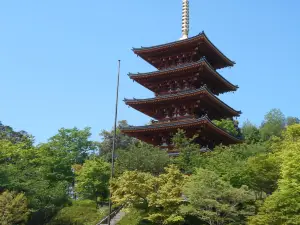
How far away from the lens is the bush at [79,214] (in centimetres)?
3381

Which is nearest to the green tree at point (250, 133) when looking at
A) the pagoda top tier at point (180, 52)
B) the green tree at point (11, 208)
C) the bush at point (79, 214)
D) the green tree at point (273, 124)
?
the green tree at point (273, 124)

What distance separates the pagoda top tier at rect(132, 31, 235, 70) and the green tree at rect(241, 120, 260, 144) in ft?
34.6

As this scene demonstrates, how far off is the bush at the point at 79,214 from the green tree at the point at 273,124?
100 feet

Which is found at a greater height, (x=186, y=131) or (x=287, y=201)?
(x=186, y=131)

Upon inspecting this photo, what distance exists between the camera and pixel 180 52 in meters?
40.3

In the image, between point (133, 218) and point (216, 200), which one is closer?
point (216, 200)

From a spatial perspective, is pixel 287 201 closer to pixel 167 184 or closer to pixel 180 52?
pixel 167 184

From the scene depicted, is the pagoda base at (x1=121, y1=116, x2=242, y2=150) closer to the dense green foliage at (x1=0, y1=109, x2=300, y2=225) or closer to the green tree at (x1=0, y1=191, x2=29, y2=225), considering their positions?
the dense green foliage at (x1=0, y1=109, x2=300, y2=225)

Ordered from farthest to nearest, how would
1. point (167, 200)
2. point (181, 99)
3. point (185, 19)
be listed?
point (185, 19), point (181, 99), point (167, 200)

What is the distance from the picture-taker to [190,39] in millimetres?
38312

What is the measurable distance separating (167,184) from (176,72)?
1624 cm

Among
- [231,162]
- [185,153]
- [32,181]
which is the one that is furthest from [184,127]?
[32,181]

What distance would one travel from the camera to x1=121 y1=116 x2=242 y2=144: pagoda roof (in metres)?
34.5

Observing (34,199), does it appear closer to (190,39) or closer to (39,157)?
(39,157)
